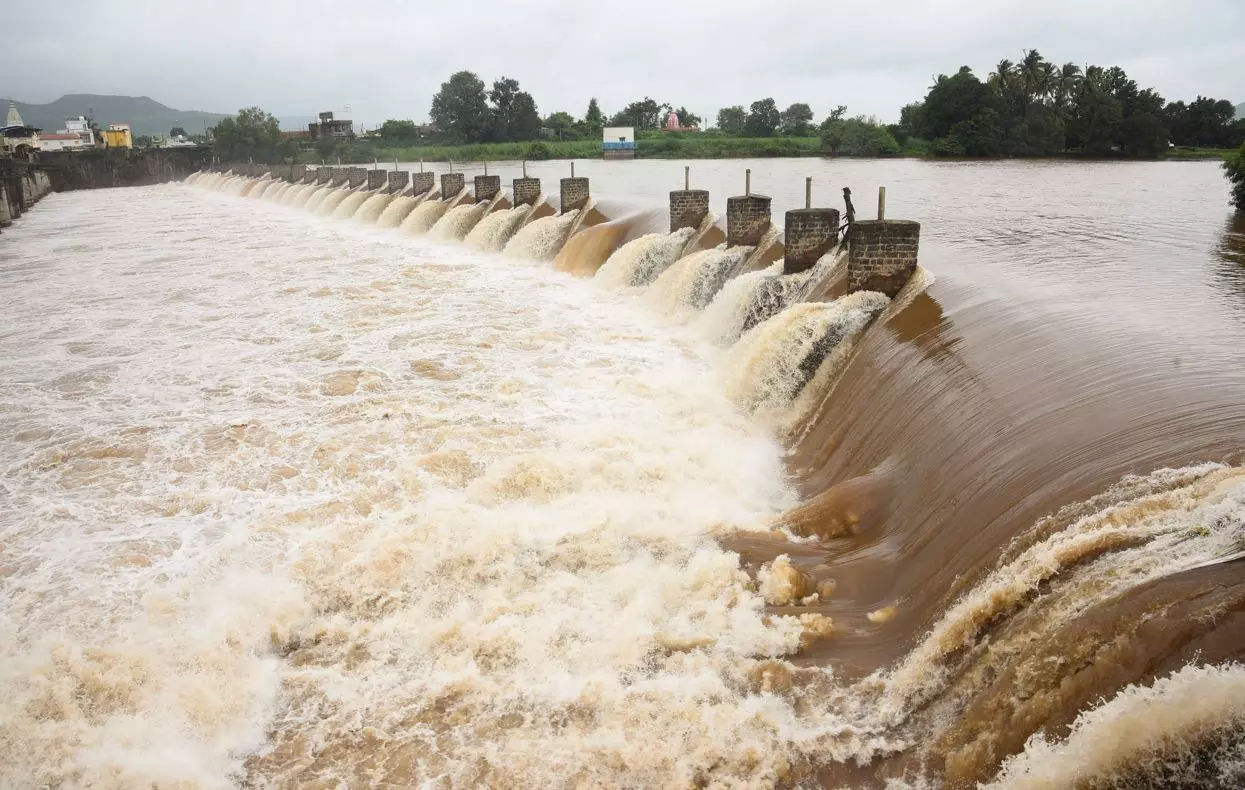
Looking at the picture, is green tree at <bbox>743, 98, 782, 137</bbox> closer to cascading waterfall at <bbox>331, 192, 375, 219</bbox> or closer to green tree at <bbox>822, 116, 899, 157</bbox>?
green tree at <bbox>822, 116, 899, 157</bbox>

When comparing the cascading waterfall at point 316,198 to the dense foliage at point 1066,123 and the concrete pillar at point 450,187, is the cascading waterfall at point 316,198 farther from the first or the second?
the dense foliage at point 1066,123

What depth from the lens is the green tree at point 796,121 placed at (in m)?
77.1

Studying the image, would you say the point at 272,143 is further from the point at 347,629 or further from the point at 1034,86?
the point at 347,629

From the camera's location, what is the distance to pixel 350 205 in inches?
1321

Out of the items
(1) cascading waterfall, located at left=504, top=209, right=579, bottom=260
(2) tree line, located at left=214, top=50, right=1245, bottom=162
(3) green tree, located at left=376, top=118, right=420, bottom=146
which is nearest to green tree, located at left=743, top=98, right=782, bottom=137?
(2) tree line, located at left=214, top=50, right=1245, bottom=162

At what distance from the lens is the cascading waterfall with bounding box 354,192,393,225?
31062 mm

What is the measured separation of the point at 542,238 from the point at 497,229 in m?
2.85

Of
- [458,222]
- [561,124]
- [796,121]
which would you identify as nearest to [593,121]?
[561,124]

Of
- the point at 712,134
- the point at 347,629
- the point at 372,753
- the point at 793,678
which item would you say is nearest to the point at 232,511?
the point at 347,629

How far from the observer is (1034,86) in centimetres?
5869

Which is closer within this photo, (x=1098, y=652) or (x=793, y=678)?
(x=1098, y=652)

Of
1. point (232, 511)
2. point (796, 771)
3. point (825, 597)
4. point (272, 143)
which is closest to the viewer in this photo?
point (796, 771)

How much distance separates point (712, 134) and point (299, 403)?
240 feet

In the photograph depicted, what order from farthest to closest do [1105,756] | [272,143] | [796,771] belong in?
[272,143] < [796,771] < [1105,756]
